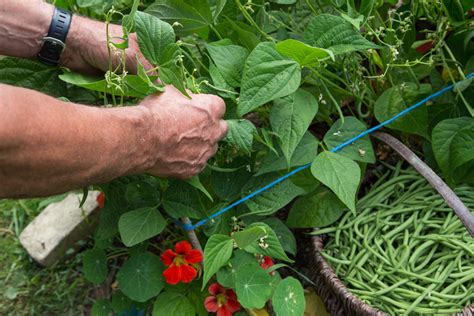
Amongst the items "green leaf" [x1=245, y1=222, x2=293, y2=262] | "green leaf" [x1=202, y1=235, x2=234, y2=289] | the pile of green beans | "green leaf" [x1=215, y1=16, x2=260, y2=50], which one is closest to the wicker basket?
the pile of green beans

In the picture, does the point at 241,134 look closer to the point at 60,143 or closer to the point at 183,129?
the point at 183,129

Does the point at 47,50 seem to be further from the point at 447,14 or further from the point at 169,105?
the point at 447,14

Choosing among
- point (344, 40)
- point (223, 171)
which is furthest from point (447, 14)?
point (223, 171)

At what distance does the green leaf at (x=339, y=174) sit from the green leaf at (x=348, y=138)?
9cm

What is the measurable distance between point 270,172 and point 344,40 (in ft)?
1.17

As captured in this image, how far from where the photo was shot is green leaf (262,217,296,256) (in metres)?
1.50

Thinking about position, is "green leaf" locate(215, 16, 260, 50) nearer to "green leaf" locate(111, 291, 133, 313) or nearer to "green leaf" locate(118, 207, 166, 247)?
"green leaf" locate(118, 207, 166, 247)

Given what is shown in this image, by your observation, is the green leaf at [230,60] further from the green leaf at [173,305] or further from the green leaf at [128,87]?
the green leaf at [173,305]

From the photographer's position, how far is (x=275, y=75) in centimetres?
119

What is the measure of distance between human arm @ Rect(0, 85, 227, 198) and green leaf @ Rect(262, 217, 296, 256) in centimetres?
31

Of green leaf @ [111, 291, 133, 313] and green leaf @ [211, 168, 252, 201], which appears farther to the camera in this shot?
green leaf @ [111, 291, 133, 313]

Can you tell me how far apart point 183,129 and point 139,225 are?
0.25 meters

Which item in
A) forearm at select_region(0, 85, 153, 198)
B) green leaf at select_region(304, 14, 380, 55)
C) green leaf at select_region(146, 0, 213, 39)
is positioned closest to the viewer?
forearm at select_region(0, 85, 153, 198)

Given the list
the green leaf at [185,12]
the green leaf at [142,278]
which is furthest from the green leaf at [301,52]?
the green leaf at [142,278]
